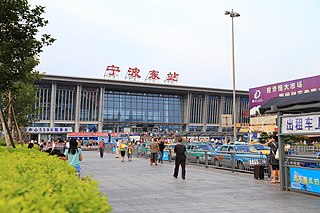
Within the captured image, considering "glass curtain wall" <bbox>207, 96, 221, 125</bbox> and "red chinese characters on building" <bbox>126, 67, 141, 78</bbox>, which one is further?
"glass curtain wall" <bbox>207, 96, 221, 125</bbox>

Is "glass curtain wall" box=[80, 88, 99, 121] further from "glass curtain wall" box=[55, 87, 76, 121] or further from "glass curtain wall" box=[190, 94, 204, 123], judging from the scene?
"glass curtain wall" box=[190, 94, 204, 123]

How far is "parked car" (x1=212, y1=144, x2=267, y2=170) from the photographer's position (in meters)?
14.4

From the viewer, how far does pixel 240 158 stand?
15.6 metres

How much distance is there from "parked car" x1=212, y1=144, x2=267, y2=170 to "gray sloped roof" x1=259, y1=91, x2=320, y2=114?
4027mm

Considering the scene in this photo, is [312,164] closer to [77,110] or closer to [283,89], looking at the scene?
[283,89]

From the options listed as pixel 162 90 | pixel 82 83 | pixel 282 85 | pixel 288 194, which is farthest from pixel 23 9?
pixel 162 90

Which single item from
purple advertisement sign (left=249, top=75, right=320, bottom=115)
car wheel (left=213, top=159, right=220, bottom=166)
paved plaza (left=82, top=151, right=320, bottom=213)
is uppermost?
purple advertisement sign (left=249, top=75, right=320, bottom=115)

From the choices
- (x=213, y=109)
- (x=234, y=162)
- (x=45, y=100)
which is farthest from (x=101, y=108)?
(x=234, y=162)

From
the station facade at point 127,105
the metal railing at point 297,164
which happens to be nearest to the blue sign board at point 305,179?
the metal railing at point 297,164

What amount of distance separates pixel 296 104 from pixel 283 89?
32.2 meters

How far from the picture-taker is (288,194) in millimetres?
9492

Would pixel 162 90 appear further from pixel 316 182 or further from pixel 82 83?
→ pixel 316 182

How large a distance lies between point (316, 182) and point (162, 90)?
71.0 meters

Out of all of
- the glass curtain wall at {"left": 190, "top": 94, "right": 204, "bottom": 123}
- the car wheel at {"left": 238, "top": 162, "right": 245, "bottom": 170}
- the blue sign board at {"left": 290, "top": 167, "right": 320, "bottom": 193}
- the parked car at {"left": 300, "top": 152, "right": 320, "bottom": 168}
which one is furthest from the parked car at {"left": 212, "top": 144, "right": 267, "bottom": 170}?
the glass curtain wall at {"left": 190, "top": 94, "right": 204, "bottom": 123}
